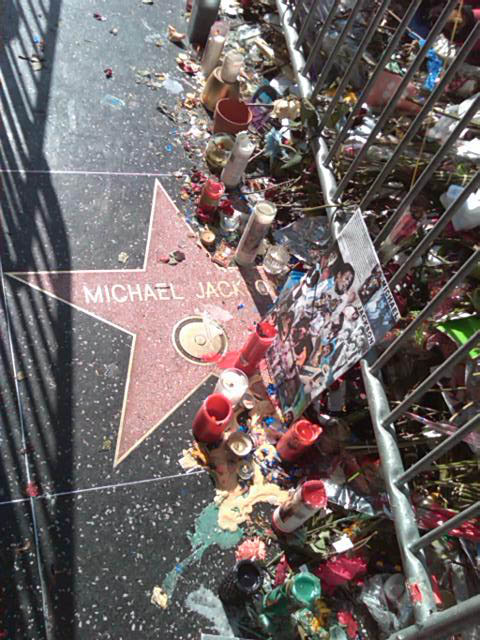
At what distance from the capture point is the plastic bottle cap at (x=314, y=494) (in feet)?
7.08

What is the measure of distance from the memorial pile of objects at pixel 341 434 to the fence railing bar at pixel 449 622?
292 mm

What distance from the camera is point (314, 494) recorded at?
7.13 ft

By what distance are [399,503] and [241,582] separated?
667 millimetres

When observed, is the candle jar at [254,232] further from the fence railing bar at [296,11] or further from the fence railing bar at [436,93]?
the fence railing bar at [296,11]

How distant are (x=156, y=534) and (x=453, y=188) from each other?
83.9 inches

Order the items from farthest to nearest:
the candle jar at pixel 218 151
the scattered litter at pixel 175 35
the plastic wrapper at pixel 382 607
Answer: the scattered litter at pixel 175 35
the candle jar at pixel 218 151
the plastic wrapper at pixel 382 607

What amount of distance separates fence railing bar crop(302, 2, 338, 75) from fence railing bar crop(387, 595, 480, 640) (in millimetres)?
2883

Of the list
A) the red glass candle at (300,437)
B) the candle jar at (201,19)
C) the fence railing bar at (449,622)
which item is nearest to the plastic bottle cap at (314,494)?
the red glass candle at (300,437)

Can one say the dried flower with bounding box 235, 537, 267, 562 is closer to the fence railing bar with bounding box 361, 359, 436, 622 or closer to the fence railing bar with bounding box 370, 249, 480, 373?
the fence railing bar with bounding box 361, 359, 436, 622

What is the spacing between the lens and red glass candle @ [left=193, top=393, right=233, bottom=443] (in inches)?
93.9

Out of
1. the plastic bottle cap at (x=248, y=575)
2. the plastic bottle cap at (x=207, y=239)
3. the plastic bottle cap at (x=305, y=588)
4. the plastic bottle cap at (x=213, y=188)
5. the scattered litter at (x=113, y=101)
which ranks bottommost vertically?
the plastic bottle cap at (x=248, y=575)

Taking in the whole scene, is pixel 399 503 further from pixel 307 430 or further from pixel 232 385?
pixel 232 385

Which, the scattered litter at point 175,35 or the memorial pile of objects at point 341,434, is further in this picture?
the scattered litter at point 175,35

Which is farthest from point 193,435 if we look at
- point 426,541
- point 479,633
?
point 479,633
